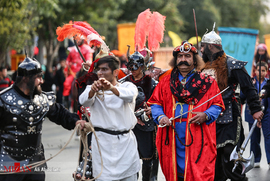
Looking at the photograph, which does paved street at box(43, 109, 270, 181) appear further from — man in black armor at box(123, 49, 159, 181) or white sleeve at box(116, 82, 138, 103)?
white sleeve at box(116, 82, 138, 103)

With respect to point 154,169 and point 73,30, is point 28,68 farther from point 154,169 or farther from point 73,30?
point 154,169

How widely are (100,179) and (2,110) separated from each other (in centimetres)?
112

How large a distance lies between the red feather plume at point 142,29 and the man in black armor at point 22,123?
287 cm

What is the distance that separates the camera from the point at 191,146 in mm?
4523

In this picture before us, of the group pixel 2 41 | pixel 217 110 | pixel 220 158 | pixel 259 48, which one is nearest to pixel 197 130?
pixel 217 110

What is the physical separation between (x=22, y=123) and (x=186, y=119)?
1743 millimetres

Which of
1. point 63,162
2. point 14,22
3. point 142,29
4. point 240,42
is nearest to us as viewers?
point 142,29

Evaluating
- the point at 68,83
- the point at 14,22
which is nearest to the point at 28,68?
the point at 68,83

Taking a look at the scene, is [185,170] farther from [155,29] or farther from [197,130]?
[155,29]

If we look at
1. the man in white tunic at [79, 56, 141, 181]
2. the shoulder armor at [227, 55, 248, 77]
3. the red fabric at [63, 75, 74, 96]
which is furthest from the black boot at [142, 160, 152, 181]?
the red fabric at [63, 75, 74, 96]

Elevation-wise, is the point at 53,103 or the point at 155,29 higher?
the point at 155,29

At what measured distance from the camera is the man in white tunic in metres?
3.85

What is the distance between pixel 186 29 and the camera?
3850 centimetres

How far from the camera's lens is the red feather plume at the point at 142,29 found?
6.72m
